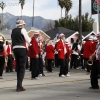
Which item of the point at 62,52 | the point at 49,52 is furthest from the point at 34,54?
the point at 49,52

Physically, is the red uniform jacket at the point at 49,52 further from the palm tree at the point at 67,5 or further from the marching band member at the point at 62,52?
the palm tree at the point at 67,5

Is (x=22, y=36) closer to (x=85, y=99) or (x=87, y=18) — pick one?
Answer: (x=85, y=99)

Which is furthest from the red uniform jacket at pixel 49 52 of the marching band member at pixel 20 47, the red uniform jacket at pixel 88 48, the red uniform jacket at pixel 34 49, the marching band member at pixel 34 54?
the marching band member at pixel 20 47

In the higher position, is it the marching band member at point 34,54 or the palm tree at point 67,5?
the palm tree at point 67,5

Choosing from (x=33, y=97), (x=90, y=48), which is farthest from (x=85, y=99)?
(x=90, y=48)

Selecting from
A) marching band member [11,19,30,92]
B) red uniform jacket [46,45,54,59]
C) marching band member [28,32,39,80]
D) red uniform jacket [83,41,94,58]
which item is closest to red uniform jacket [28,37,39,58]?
marching band member [28,32,39,80]

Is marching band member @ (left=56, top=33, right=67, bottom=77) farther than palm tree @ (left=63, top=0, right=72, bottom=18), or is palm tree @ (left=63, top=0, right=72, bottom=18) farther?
palm tree @ (left=63, top=0, right=72, bottom=18)

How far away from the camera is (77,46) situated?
21734 mm

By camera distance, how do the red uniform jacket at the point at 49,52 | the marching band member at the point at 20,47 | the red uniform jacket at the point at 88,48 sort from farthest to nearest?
the red uniform jacket at the point at 49,52 → the red uniform jacket at the point at 88,48 → the marching band member at the point at 20,47

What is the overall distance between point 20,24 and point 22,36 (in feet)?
1.22

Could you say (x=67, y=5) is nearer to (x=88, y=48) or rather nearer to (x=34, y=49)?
(x=88, y=48)

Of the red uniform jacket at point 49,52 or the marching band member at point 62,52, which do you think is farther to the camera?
the red uniform jacket at point 49,52

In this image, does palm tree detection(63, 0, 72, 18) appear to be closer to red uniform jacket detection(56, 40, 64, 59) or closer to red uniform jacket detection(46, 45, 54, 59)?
red uniform jacket detection(46, 45, 54, 59)

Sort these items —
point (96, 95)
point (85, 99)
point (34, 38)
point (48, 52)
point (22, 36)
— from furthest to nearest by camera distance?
point (48, 52) → point (34, 38) → point (22, 36) → point (96, 95) → point (85, 99)
